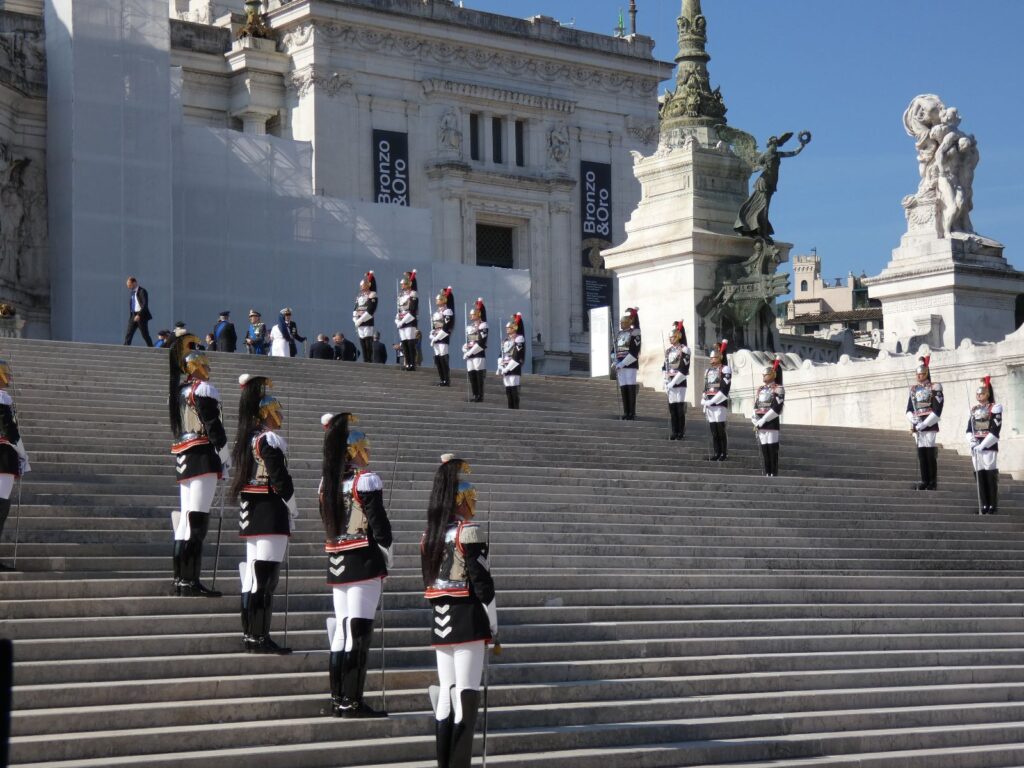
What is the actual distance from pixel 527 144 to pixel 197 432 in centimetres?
4313

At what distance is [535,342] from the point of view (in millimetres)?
51219

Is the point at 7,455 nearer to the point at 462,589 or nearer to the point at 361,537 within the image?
the point at 361,537

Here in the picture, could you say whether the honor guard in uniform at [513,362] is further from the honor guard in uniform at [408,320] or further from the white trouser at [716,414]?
the white trouser at [716,414]

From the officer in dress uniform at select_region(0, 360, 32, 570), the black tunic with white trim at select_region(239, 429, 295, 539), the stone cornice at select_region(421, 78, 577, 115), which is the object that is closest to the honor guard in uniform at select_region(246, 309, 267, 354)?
the officer in dress uniform at select_region(0, 360, 32, 570)

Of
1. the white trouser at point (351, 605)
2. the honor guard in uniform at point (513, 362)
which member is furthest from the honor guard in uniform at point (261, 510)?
the honor guard in uniform at point (513, 362)

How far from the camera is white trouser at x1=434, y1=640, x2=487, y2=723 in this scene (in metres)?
9.67

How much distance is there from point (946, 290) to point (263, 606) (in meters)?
17.7

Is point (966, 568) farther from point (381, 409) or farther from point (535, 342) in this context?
point (535, 342)

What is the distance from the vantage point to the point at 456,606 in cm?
972

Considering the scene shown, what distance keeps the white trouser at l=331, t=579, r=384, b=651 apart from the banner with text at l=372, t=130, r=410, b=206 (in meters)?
40.4

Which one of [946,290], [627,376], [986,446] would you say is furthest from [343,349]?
[986,446]

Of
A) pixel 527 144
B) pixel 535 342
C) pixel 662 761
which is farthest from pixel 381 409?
pixel 527 144

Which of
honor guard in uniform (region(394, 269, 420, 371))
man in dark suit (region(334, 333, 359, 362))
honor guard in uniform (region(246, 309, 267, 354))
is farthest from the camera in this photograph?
man in dark suit (region(334, 333, 359, 362))

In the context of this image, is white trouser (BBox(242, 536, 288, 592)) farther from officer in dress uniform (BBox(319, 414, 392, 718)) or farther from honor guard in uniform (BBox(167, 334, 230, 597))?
honor guard in uniform (BBox(167, 334, 230, 597))
